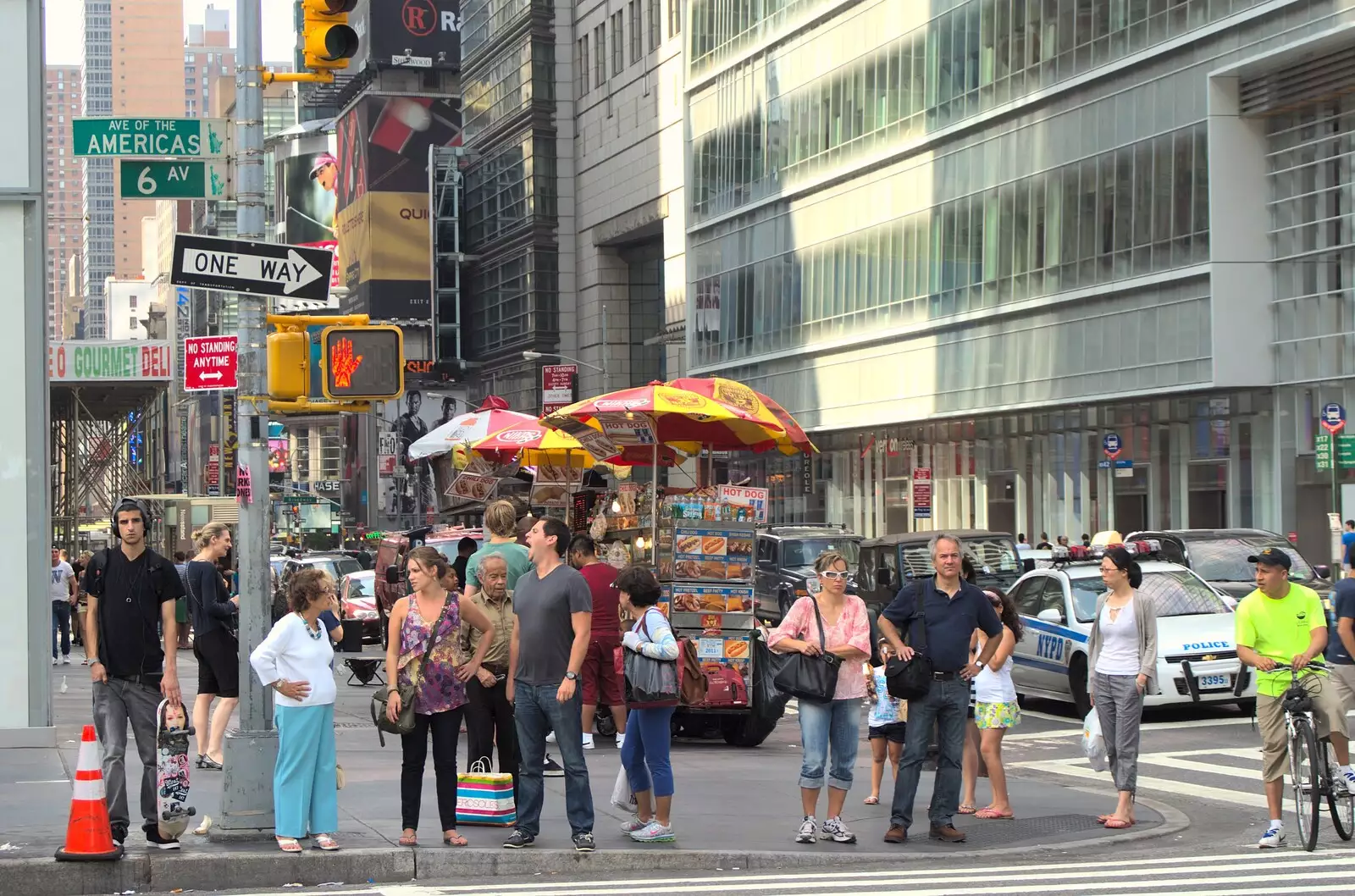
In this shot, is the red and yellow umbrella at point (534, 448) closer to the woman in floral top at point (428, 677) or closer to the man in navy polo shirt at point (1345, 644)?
the man in navy polo shirt at point (1345, 644)

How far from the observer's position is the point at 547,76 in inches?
3423

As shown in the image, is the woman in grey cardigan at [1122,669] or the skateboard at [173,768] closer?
the skateboard at [173,768]

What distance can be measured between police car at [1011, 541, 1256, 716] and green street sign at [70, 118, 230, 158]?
1049 cm

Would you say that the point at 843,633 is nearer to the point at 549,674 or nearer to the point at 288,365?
the point at 549,674

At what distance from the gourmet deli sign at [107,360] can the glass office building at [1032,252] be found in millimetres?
17622

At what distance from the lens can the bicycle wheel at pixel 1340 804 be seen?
1162 centimetres

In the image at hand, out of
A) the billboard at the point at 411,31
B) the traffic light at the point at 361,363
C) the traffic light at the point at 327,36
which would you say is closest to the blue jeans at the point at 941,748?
the traffic light at the point at 361,363

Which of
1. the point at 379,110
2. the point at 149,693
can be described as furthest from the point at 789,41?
the point at 379,110

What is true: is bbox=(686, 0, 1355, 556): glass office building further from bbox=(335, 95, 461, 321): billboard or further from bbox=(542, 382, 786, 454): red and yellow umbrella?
bbox=(335, 95, 461, 321): billboard

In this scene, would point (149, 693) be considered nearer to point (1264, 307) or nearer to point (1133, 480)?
point (1264, 307)

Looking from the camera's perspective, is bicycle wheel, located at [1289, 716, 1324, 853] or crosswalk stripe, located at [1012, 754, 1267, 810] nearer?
bicycle wheel, located at [1289, 716, 1324, 853]

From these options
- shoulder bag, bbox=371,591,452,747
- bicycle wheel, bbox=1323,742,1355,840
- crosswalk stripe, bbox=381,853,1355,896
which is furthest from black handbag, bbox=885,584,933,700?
shoulder bag, bbox=371,591,452,747

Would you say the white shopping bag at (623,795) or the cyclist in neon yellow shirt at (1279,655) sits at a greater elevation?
the cyclist in neon yellow shirt at (1279,655)

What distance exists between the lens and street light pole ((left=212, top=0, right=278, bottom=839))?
11211 millimetres
